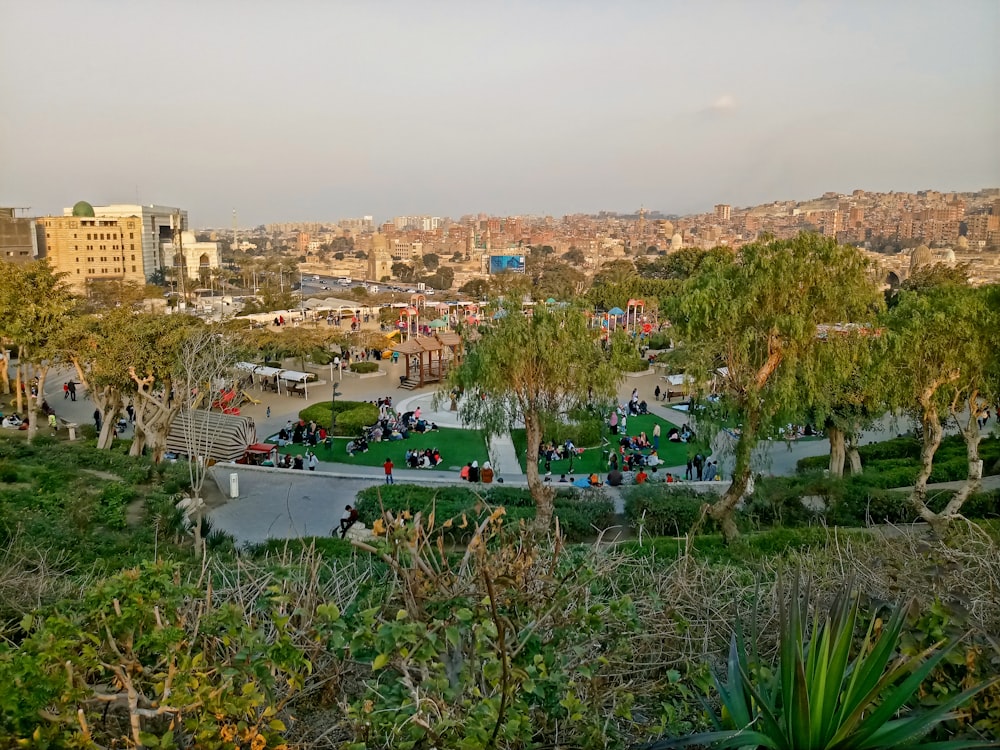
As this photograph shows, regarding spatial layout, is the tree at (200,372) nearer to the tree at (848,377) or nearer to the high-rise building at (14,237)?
the tree at (848,377)

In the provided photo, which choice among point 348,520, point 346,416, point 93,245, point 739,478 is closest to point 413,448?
point 346,416

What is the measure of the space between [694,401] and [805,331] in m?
1.96

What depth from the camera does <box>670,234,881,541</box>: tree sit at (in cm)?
1027

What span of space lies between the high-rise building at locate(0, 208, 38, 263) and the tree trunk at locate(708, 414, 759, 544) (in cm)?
4565

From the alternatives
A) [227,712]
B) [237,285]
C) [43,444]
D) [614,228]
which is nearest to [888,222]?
[237,285]

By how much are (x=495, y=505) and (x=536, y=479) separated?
1086 millimetres

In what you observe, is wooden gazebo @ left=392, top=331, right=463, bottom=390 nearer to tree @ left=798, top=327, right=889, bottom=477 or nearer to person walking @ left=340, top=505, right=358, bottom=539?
person walking @ left=340, top=505, right=358, bottom=539

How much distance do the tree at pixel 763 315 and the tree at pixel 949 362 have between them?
0.87 m

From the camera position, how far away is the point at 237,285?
7831cm

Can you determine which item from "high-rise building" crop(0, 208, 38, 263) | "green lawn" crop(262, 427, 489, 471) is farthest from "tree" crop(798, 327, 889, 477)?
"high-rise building" crop(0, 208, 38, 263)

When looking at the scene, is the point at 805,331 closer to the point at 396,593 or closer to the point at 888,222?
the point at 396,593

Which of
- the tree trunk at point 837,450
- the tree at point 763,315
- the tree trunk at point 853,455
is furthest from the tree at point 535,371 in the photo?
the tree trunk at point 853,455

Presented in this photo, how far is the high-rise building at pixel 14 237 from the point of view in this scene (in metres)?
45.0

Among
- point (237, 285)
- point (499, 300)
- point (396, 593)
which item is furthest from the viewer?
point (237, 285)
